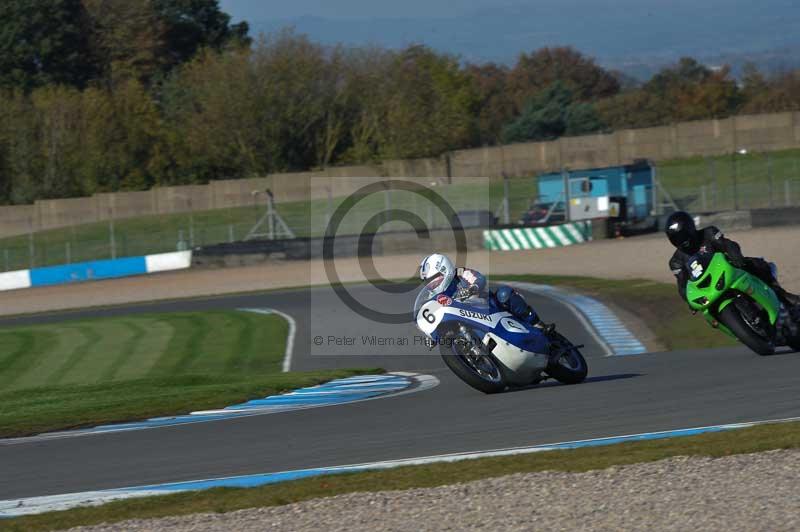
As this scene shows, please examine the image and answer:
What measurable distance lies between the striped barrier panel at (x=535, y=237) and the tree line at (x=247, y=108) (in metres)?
23.4

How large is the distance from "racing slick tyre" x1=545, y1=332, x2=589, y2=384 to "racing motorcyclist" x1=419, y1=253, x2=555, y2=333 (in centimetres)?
25

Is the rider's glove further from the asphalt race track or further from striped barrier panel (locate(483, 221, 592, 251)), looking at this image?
striped barrier panel (locate(483, 221, 592, 251))

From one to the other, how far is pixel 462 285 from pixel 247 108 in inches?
2275

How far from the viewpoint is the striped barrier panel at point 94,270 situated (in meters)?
43.0

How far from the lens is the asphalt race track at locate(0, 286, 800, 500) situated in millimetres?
8602

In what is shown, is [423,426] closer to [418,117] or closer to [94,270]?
[94,270]

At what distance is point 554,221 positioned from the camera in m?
42.4

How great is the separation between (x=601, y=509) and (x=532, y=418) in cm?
327

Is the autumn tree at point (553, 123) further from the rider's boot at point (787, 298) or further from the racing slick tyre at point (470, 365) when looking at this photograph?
the racing slick tyre at point (470, 365)

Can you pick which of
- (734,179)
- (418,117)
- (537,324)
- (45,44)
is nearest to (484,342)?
(537,324)

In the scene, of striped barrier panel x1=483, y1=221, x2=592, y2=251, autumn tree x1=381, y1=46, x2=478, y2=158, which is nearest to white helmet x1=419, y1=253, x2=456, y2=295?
striped barrier panel x1=483, y1=221, x2=592, y2=251

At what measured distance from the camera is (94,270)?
144 ft

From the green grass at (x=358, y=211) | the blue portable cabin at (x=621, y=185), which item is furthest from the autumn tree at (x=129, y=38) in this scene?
the blue portable cabin at (x=621, y=185)

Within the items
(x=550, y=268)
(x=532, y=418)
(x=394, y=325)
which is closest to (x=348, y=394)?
(x=532, y=418)
